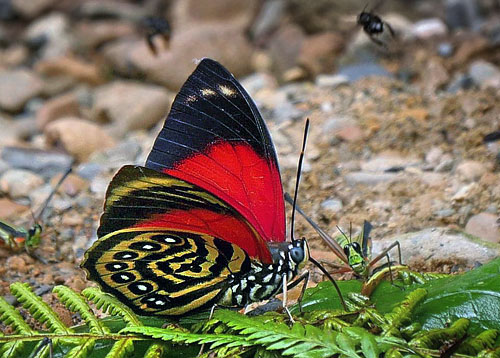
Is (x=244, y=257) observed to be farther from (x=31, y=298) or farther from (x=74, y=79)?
(x=74, y=79)

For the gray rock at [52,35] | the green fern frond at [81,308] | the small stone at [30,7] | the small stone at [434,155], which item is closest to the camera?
the green fern frond at [81,308]

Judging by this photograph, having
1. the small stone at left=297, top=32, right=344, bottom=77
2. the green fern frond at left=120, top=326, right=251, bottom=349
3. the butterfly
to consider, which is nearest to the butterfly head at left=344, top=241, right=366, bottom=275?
the butterfly

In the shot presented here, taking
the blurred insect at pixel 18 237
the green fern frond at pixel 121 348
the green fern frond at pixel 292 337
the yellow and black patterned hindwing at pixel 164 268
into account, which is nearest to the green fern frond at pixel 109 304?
the yellow and black patterned hindwing at pixel 164 268

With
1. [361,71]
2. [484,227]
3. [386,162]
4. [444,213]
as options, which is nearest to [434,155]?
[386,162]

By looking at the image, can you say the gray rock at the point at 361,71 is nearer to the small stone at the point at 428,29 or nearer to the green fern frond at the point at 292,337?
the small stone at the point at 428,29

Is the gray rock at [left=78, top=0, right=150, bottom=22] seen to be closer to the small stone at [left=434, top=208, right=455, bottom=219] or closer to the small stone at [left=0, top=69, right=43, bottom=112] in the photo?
the small stone at [left=0, top=69, right=43, bottom=112]

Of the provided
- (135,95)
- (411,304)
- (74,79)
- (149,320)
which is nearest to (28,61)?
(74,79)
